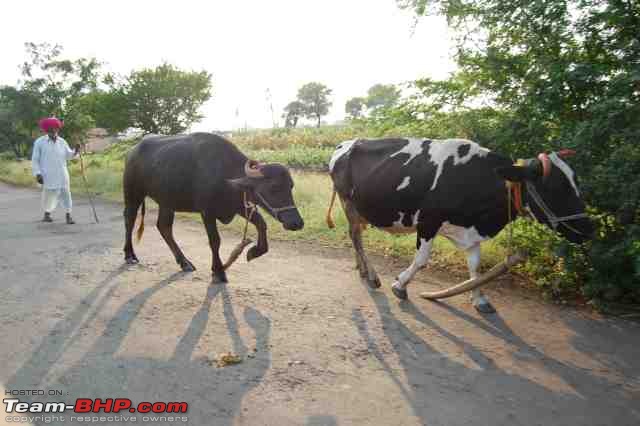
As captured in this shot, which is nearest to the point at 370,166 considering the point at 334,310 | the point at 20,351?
the point at 334,310

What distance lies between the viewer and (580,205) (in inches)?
172

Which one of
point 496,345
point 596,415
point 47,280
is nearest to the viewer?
point 596,415

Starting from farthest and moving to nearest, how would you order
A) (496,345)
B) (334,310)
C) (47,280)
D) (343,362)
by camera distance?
(47,280) → (334,310) → (496,345) → (343,362)

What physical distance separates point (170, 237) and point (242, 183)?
1723mm

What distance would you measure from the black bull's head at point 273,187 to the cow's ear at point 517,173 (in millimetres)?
2092

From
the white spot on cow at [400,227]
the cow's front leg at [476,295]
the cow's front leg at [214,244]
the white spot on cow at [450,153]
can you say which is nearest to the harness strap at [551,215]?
the white spot on cow at [450,153]

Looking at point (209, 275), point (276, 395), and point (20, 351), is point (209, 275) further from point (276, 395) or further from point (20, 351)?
point (276, 395)

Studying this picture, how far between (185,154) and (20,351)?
113 inches

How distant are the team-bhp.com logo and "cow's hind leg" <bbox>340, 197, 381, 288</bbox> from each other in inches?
119

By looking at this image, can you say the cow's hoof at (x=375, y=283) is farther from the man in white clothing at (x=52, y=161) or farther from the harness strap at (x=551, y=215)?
the man in white clothing at (x=52, y=161)

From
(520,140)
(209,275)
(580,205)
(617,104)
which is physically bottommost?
(209,275)

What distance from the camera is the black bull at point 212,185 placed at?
17.5 ft

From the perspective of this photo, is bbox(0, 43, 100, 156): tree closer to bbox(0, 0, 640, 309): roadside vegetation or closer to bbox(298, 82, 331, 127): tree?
bbox(0, 0, 640, 309): roadside vegetation

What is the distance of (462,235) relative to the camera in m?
5.16
